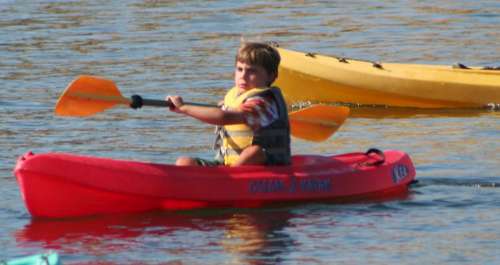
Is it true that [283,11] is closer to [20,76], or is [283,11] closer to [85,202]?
[20,76]

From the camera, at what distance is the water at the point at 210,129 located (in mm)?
7523

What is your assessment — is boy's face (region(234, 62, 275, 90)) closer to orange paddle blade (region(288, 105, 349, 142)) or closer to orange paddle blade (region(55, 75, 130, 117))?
orange paddle blade (region(55, 75, 130, 117))

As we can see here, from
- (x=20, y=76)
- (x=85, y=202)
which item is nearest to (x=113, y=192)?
(x=85, y=202)

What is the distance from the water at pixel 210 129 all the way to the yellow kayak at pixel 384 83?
18 cm

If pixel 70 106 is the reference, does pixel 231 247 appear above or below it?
below

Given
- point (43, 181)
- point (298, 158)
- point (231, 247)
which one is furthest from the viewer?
point (298, 158)

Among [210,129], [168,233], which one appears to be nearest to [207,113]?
[168,233]

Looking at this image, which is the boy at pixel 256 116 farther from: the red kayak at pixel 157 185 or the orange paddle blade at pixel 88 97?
the orange paddle blade at pixel 88 97

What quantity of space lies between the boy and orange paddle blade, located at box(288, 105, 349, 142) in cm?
69

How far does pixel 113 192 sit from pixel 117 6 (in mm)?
12611

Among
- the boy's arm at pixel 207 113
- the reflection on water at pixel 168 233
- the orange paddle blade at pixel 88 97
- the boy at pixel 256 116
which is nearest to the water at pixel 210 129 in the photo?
the reflection on water at pixel 168 233

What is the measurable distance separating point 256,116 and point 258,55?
32 cm

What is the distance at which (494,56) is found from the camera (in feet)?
50.1

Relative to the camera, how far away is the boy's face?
829 cm
